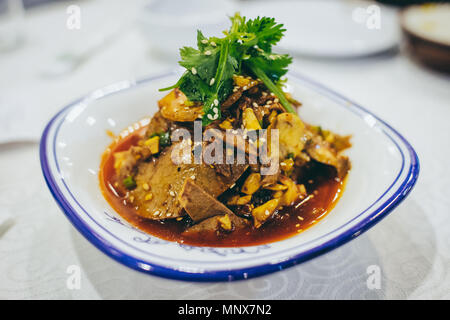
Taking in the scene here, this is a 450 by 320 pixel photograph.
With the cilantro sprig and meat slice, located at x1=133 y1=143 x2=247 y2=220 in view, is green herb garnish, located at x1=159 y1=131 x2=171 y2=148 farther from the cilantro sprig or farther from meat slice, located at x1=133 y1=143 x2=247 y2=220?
the cilantro sprig

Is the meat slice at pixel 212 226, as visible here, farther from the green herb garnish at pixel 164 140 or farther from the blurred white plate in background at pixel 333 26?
the blurred white plate in background at pixel 333 26

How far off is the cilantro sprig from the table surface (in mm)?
753

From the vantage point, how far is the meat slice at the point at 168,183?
5.10 feet

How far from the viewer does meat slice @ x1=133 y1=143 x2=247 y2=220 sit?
1.56 metres

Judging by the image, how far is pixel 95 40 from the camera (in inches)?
141

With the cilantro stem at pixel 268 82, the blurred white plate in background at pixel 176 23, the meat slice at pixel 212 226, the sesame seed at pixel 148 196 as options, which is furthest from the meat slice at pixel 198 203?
the blurred white plate in background at pixel 176 23

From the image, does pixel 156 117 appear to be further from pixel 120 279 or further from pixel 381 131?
pixel 381 131

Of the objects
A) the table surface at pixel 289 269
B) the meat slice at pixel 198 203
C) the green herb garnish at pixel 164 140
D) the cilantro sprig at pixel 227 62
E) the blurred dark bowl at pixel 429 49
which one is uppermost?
the cilantro sprig at pixel 227 62

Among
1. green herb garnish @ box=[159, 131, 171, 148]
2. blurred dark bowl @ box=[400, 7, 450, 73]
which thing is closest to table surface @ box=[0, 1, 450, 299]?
blurred dark bowl @ box=[400, 7, 450, 73]

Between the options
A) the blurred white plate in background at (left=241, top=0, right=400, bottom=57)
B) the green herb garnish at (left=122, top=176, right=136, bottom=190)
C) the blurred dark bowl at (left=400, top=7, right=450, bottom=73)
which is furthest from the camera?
the blurred white plate in background at (left=241, top=0, right=400, bottom=57)

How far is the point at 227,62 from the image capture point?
60.4 inches

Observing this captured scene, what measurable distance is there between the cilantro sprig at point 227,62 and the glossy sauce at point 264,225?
0.46m

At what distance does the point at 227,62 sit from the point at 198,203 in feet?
2.12
